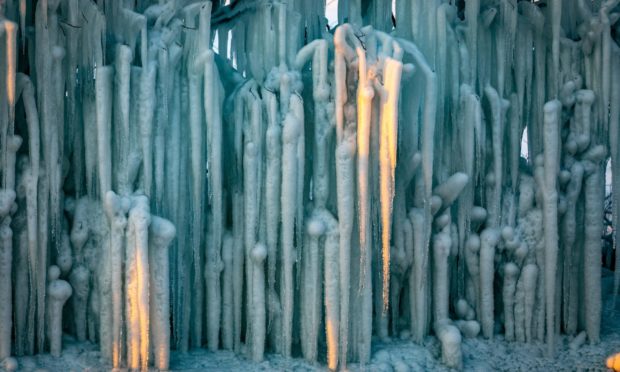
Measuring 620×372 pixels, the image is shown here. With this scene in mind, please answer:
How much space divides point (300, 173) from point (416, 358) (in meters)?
2.54

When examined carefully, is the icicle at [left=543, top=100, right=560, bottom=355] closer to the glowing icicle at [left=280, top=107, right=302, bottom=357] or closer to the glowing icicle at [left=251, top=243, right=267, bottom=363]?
the glowing icicle at [left=280, top=107, right=302, bottom=357]

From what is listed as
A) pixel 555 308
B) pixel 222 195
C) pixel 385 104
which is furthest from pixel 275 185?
pixel 555 308

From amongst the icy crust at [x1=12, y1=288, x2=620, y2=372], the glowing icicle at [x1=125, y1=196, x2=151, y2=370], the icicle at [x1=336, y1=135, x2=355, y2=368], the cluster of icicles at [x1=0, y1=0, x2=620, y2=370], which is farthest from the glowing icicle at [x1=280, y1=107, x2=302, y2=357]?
the glowing icicle at [x1=125, y1=196, x2=151, y2=370]

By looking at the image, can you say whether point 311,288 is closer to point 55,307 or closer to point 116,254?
point 116,254

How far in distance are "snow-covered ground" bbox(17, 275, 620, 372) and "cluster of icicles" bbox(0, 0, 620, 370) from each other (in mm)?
147

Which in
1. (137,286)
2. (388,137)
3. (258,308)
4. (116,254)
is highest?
(388,137)

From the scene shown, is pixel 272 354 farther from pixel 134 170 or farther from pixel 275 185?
pixel 134 170

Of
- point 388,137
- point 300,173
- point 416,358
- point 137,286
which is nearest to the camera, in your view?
point 137,286

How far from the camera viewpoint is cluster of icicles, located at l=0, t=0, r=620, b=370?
32.8 ft

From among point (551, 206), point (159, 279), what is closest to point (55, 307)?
point (159, 279)

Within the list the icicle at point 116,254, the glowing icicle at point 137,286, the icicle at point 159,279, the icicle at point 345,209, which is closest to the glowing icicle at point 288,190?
the icicle at point 345,209

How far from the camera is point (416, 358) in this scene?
11000 mm

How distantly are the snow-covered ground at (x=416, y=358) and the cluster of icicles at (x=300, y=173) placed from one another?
0.15 m

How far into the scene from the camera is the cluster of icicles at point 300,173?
10000 millimetres
